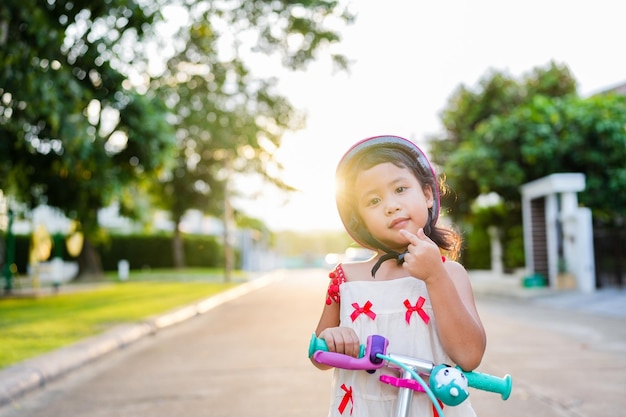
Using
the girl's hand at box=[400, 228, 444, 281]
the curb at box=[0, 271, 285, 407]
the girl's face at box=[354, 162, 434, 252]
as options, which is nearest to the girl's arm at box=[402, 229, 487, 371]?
the girl's hand at box=[400, 228, 444, 281]

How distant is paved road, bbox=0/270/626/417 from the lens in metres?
5.15

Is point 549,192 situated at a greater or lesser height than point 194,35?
lesser

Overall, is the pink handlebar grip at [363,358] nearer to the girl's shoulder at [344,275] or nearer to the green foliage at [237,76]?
the girl's shoulder at [344,275]

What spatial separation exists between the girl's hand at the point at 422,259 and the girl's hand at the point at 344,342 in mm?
243

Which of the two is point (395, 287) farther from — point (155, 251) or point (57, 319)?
point (155, 251)

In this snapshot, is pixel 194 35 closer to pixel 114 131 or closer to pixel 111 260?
pixel 114 131

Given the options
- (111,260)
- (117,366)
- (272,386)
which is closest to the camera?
(272,386)

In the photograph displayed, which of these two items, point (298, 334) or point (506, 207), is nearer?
point (298, 334)

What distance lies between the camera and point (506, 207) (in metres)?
24.8

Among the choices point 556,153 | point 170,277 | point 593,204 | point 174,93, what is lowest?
point 170,277

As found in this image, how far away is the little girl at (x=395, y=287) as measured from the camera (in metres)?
1.91

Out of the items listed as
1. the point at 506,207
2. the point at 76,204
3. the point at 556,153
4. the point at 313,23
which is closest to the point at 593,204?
the point at 556,153

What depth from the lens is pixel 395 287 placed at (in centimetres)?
208

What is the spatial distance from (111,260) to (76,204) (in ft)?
85.0
